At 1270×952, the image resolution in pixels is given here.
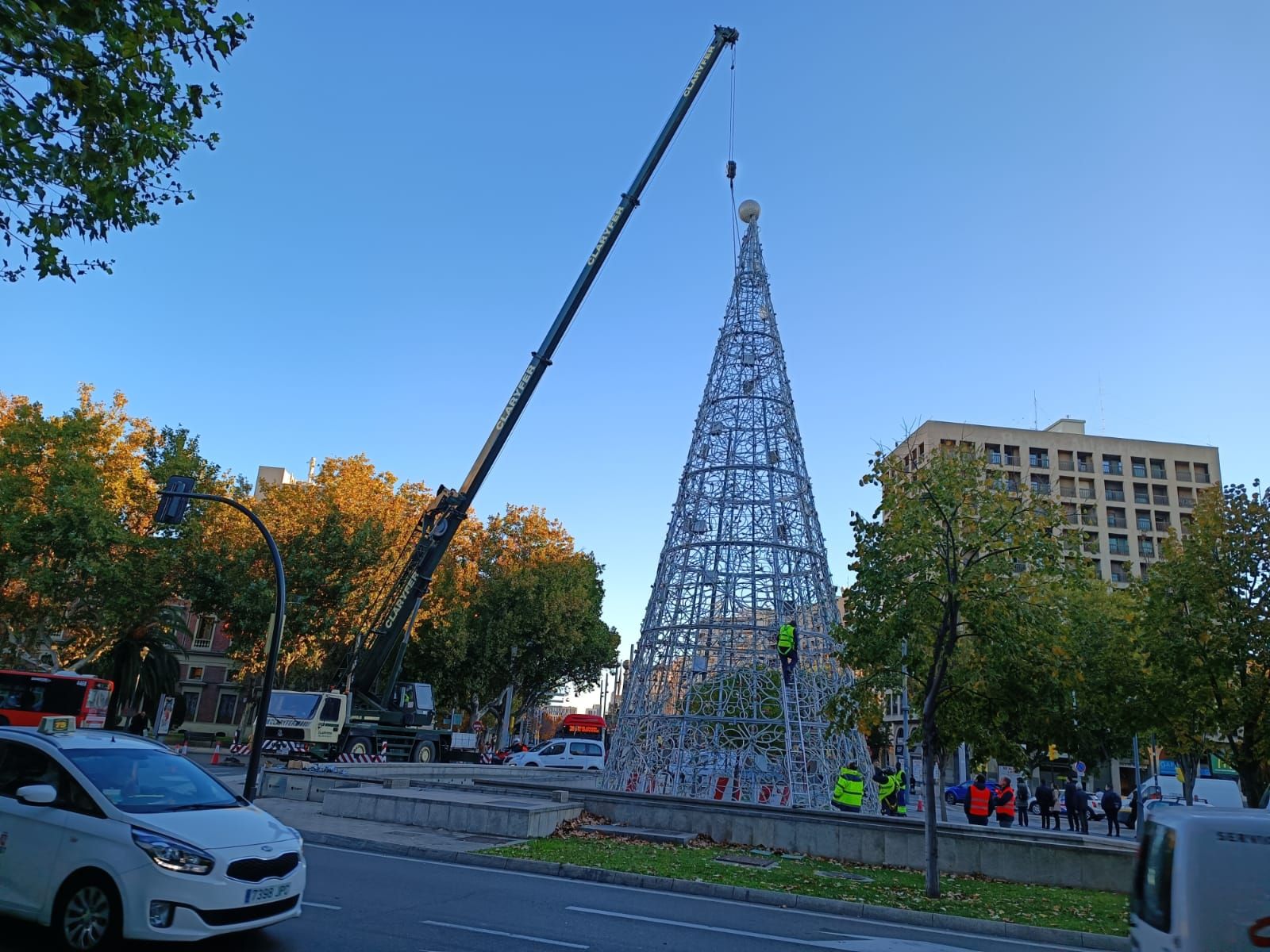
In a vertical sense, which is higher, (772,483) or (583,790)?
(772,483)

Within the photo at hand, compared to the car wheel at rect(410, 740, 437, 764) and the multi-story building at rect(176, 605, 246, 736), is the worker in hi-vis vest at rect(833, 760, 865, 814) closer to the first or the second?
the car wheel at rect(410, 740, 437, 764)

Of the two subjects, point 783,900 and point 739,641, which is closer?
point 783,900

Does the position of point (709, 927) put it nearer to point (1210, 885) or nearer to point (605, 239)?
point (1210, 885)

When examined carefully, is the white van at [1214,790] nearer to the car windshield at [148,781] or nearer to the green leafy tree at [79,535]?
the car windshield at [148,781]

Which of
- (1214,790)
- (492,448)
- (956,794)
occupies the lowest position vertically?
(956,794)

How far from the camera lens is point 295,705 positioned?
87.6 feet

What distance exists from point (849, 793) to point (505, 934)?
11.0 m

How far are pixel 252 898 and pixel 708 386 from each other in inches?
666

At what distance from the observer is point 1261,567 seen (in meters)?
18.2

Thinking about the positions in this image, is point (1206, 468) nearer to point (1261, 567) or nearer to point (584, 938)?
point (1261, 567)

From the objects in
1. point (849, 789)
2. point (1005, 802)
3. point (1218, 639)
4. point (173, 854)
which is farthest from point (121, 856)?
point (1218, 639)

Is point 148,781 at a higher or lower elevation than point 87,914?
higher

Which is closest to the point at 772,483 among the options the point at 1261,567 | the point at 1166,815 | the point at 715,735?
the point at 715,735

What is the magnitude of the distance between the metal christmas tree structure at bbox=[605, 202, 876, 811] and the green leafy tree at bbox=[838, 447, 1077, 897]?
16.5 ft
